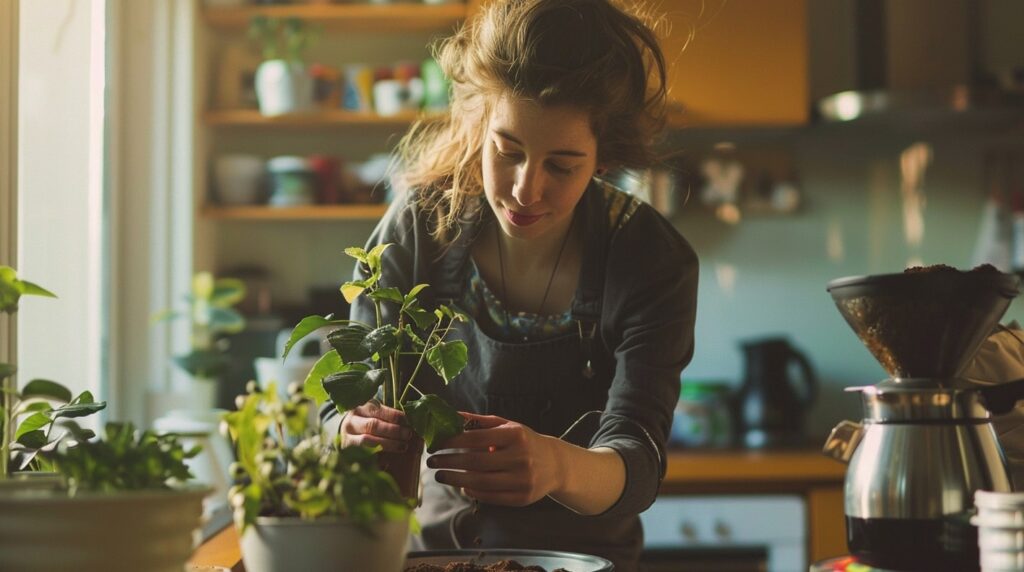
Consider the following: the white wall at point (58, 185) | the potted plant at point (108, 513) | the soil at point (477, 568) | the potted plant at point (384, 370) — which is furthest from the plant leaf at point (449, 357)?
the white wall at point (58, 185)

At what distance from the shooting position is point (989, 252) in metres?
3.41

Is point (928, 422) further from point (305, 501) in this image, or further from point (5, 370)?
point (5, 370)

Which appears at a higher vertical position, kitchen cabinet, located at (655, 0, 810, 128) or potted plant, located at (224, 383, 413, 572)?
kitchen cabinet, located at (655, 0, 810, 128)

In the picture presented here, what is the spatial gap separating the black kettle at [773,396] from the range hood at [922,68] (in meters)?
0.67

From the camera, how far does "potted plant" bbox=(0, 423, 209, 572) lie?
713 millimetres

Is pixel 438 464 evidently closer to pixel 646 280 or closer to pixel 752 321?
pixel 646 280

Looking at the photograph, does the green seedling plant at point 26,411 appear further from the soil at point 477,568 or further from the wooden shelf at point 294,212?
the wooden shelf at point 294,212

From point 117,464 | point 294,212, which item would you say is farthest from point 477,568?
point 294,212

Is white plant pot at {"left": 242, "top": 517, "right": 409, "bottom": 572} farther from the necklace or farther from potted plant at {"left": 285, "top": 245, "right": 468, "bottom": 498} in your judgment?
the necklace

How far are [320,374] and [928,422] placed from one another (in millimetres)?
546

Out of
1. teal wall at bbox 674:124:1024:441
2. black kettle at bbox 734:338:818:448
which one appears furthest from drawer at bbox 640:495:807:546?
teal wall at bbox 674:124:1024:441

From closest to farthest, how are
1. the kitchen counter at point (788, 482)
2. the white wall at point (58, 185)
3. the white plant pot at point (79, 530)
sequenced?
the white plant pot at point (79, 530)
the white wall at point (58, 185)
the kitchen counter at point (788, 482)

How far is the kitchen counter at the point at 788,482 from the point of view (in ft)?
9.03

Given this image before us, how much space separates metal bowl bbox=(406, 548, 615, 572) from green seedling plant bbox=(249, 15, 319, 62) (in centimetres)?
235
